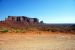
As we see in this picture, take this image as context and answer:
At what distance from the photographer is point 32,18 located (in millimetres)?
77562

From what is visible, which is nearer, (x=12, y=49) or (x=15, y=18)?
(x=12, y=49)

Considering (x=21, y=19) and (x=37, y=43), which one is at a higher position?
(x=21, y=19)

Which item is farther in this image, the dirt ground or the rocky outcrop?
the rocky outcrop

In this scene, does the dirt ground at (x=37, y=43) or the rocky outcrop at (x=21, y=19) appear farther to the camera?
the rocky outcrop at (x=21, y=19)

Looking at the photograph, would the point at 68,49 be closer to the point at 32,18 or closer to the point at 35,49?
the point at 35,49

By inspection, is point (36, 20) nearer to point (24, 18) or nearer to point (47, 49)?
point (24, 18)

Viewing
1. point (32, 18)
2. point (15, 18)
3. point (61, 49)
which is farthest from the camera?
point (32, 18)

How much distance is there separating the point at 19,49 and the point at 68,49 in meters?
3.56

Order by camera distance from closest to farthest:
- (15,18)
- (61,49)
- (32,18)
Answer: (61,49) → (15,18) → (32,18)

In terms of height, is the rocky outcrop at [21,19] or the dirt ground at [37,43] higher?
the rocky outcrop at [21,19]

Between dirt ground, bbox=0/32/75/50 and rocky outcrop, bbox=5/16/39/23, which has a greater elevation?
rocky outcrop, bbox=5/16/39/23

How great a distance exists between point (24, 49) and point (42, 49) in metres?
1.31

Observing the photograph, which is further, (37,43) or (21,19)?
(21,19)

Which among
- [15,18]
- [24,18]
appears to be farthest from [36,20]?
[15,18]
